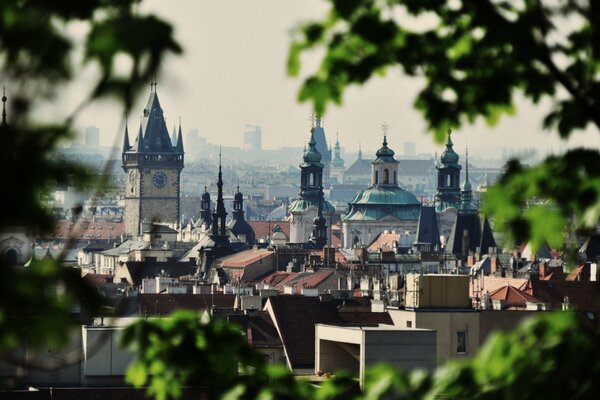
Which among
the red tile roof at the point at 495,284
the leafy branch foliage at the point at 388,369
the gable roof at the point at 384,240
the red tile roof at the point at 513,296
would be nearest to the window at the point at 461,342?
the red tile roof at the point at 513,296

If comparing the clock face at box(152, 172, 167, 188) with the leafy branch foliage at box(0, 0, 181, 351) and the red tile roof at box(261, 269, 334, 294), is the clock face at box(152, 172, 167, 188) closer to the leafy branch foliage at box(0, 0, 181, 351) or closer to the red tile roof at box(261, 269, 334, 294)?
the red tile roof at box(261, 269, 334, 294)

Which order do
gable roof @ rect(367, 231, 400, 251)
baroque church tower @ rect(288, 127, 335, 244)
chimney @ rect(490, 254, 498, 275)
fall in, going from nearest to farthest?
chimney @ rect(490, 254, 498, 275)
gable roof @ rect(367, 231, 400, 251)
baroque church tower @ rect(288, 127, 335, 244)

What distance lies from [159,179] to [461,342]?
133588 millimetres

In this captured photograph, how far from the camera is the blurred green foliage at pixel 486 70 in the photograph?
5648 mm

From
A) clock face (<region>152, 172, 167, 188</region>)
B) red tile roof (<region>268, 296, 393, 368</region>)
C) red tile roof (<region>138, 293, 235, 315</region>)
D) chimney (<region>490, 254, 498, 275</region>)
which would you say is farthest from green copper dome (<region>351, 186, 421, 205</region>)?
red tile roof (<region>268, 296, 393, 368</region>)

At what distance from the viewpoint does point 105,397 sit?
33375 mm

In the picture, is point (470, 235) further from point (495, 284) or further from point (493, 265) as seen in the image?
point (495, 284)

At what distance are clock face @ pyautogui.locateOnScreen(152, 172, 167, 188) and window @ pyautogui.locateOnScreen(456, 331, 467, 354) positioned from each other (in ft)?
437

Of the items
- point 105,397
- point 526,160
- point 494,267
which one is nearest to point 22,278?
point 526,160

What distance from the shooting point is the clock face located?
17725cm

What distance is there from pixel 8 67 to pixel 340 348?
35.0 m

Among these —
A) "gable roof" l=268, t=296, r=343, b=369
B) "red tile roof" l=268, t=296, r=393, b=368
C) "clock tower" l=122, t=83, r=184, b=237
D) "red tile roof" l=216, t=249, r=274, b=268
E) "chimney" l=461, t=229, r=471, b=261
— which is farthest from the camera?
"clock tower" l=122, t=83, r=184, b=237

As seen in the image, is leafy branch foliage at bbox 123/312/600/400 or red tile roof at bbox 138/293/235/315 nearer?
leafy branch foliage at bbox 123/312/600/400

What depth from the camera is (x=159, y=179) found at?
177250 mm
